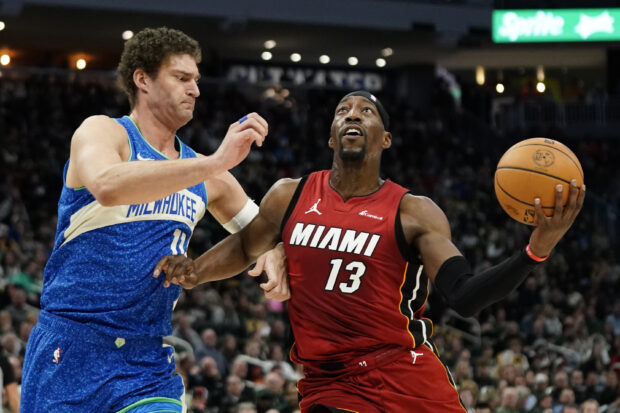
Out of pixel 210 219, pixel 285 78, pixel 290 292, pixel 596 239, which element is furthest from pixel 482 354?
pixel 285 78

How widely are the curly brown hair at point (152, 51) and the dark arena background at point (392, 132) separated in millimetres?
5825

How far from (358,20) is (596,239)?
721cm

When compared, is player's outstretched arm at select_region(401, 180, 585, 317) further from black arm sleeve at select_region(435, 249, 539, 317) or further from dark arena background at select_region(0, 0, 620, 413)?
dark arena background at select_region(0, 0, 620, 413)

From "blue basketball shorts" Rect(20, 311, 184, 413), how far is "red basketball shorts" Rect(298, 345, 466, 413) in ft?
2.33

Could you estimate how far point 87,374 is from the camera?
4.28 meters

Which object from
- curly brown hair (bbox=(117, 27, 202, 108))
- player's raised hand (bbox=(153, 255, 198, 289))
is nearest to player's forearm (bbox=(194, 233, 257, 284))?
player's raised hand (bbox=(153, 255, 198, 289))

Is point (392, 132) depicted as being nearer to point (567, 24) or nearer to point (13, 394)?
point (567, 24)

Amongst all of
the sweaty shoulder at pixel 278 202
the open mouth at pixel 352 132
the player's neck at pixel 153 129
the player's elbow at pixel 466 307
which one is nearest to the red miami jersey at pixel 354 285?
the sweaty shoulder at pixel 278 202

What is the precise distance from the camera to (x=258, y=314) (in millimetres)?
14219

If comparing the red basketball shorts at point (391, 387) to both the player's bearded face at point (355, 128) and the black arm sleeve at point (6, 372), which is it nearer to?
the player's bearded face at point (355, 128)

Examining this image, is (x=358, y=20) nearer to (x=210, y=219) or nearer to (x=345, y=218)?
(x=210, y=219)

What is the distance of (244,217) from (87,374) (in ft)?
Result: 4.17

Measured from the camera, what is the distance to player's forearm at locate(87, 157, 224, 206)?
3.86 meters

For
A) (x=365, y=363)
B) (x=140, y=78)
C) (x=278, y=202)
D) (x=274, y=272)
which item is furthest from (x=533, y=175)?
(x=140, y=78)
